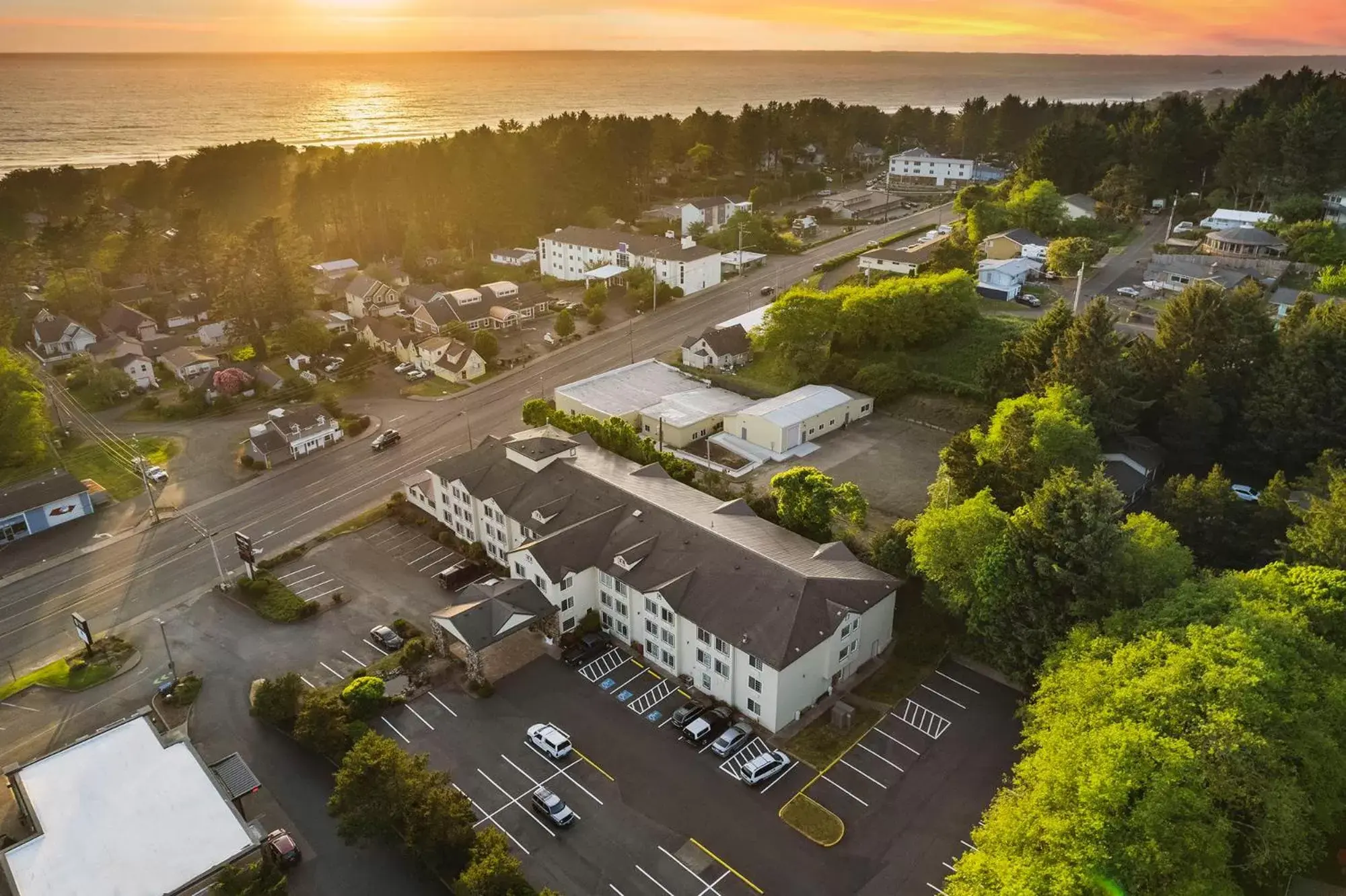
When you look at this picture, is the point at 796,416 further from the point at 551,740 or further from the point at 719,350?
the point at 551,740

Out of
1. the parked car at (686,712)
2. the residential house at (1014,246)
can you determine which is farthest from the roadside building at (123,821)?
the residential house at (1014,246)

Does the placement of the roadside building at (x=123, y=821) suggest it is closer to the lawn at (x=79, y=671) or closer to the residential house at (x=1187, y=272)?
the lawn at (x=79, y=671)

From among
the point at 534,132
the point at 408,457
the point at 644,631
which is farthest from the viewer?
the point at 534,132

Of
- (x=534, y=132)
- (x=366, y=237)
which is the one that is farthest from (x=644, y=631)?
(x=534, y=132)

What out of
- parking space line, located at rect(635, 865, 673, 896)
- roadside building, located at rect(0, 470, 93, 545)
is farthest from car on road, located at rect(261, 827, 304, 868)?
roadside building, located at rect(0, 470, 93, 545)

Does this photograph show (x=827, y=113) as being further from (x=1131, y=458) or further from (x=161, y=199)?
(x=1131, y=458)

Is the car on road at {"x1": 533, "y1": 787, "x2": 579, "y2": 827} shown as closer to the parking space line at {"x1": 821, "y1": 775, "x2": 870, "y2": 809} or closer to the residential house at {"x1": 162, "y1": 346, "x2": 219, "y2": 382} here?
the parking space line at {"x1": 821, "y1": 775, "x2": 870, "y2": 809}

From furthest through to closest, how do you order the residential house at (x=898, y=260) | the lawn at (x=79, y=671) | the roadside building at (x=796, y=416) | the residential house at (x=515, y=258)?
the residential house at (x=515, y=258) < the residential house at (x=898, y=260) < the roadside building at (x=796, y=416) < the lawn at (x=79, y=671)
